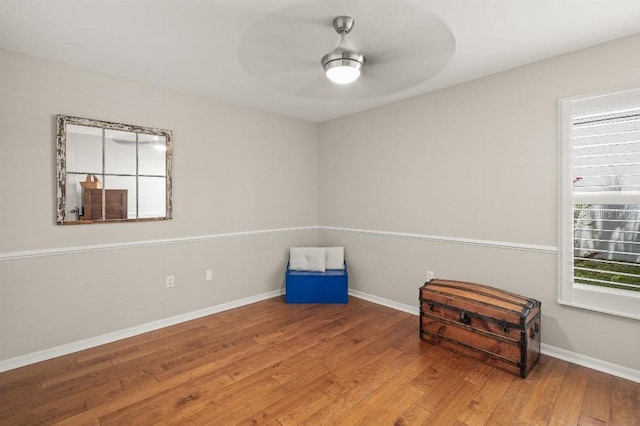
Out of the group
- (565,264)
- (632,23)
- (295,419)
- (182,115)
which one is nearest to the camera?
(295,419)

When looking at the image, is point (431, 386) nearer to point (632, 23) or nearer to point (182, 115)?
point (632, 23)

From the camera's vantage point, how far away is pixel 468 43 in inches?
88.8

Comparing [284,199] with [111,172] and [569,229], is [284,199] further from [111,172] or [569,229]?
[569,229]

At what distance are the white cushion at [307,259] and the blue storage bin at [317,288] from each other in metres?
0.19

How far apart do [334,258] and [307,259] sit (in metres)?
0.37

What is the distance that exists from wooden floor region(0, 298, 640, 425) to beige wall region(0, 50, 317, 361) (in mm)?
385

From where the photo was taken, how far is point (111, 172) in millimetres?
2789

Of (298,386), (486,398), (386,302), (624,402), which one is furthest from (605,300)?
(298,386)

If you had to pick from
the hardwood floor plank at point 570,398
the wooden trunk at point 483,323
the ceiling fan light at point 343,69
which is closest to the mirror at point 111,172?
the ceiling fan light at point 343,69

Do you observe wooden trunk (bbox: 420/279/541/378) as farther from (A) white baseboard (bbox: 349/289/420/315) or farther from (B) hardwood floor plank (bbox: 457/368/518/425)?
(A) white baseboard (bbox: 349/289/420/315)

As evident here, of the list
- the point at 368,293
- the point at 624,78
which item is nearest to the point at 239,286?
the point at 368,293

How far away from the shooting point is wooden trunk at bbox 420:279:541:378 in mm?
2273

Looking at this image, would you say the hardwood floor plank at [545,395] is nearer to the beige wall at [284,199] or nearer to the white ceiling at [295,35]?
the beige wall at [284,199]

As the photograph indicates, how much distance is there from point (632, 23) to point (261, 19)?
7.95 ft
